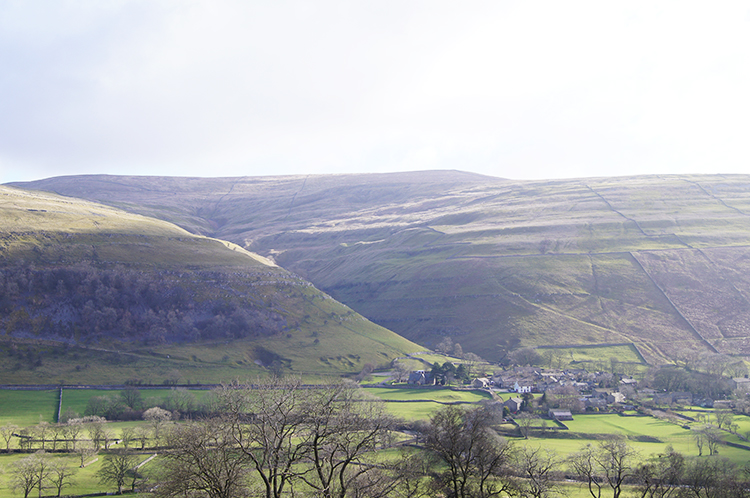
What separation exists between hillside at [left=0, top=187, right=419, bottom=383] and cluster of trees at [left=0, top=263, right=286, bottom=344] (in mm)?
279

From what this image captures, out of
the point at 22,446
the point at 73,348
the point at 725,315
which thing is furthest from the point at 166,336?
the point at 725,315

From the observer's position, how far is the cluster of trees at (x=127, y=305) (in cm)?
12988

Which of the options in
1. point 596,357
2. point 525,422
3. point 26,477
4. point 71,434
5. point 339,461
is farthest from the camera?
point 596,357

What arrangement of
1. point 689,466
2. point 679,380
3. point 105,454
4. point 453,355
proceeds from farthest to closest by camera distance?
1. point 453,355
2. point 679,380
3. point 105,454
4. point 689,466

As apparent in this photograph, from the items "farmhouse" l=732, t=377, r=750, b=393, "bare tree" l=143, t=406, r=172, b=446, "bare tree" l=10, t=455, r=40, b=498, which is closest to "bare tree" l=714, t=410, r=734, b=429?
"farmhouse" l=732, t=377, r=750, b=393

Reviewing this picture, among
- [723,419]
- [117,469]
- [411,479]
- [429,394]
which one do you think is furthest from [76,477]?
[723,419]

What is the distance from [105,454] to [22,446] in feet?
37.2

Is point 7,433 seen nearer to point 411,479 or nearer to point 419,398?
point 411,479

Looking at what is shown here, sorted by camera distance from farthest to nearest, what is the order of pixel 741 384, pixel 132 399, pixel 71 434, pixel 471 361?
pixel 471 361
pixel 741 384
pixel 132 399
pixel 71 434

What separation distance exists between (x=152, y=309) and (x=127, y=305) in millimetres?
6421

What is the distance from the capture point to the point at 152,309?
146 metres

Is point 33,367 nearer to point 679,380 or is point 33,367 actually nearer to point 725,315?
point 679,380

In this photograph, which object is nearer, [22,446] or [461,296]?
[22,446]

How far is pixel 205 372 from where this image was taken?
123m
